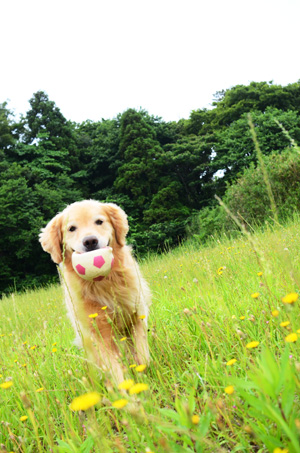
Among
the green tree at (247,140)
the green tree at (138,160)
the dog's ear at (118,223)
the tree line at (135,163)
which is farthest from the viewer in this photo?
the green tree at (138,160)

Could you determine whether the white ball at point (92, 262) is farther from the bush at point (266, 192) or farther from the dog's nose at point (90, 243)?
the bush at point (266, 192)

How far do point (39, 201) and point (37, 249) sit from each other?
2525mm

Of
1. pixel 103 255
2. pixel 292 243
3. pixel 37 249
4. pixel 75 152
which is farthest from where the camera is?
pixel 75 152

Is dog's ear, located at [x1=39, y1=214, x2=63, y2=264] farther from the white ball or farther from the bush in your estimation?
the bush

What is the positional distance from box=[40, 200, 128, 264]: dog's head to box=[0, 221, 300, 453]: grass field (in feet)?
1.98

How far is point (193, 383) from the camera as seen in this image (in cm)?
132

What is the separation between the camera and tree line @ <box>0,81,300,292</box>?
16938 mm

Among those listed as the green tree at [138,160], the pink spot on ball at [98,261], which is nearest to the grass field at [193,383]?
the pink spot on ball at [98,261]

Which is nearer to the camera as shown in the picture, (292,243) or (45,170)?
(292,243)

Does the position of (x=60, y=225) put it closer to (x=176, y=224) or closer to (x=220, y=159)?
(x=176, y=224)

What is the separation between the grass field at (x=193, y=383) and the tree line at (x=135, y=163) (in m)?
14.1

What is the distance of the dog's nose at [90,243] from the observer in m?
2.22

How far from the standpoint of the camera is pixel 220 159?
20.2m

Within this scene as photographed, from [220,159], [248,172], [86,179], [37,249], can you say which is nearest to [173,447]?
[248,172]
